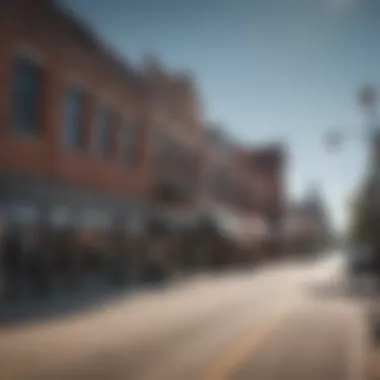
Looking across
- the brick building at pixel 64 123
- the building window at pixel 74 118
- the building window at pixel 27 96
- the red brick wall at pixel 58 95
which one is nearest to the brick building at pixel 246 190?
the brick building at pixel 64 123

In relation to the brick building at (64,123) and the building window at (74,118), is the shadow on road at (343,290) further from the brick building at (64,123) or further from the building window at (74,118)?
the building window at (74,118)

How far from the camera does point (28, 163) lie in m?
19.0

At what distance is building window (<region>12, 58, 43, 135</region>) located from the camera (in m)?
18.1

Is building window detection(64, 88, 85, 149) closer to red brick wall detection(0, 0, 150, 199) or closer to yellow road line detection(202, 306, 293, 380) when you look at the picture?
red brick wall detection(0, 0, 150, 199)

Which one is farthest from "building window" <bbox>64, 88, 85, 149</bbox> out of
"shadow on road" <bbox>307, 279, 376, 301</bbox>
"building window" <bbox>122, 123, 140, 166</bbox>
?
"shadow on road" <bbox>307, 279, 376, 301</bbox>

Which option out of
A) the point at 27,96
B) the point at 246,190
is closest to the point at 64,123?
the point at 27,96

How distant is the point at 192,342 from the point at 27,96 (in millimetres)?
10426

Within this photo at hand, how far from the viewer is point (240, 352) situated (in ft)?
35.8

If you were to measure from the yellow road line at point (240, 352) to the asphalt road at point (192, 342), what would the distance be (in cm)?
2

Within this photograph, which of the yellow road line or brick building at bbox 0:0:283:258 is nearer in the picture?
the yellow road line

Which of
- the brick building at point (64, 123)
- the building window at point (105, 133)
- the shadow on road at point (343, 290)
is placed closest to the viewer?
the brick building at point (64, 123)

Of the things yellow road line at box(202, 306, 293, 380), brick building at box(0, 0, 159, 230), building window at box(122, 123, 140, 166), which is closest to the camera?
yellow road line at box(202, 306, 293, 380)

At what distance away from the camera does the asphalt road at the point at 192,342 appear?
9211 millimetres

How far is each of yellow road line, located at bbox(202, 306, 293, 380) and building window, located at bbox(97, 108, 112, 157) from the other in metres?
11.4
